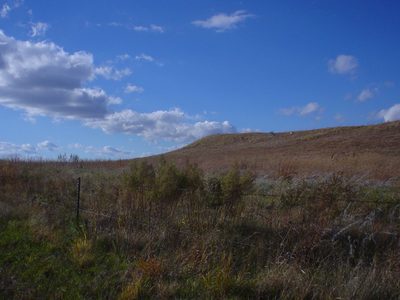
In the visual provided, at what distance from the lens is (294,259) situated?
296 inches

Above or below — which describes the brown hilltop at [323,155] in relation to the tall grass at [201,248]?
above

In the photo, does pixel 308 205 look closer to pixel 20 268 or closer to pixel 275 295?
pixel 275 295

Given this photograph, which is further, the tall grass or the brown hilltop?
the brown hilltop

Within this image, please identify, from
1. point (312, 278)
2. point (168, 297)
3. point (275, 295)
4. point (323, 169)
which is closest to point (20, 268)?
point (168, 297)

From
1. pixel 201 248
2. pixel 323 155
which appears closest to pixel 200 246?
pixel 201 248

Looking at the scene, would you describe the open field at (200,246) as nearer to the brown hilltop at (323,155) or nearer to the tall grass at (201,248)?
the tall grass at (201,248)

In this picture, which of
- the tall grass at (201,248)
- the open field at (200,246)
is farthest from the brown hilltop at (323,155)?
the tall grass at (201,248)

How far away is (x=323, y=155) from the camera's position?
38.8 meters

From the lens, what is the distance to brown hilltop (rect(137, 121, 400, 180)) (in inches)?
1014

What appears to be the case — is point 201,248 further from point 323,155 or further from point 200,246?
point 323,155

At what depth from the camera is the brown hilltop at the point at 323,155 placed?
84.5 feet

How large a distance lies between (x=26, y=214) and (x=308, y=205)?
6.52 meters

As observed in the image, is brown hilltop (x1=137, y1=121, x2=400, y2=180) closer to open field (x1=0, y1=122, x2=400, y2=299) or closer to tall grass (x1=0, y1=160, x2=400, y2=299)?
open field (x1=0, y1=122, x2=400, y2=299)

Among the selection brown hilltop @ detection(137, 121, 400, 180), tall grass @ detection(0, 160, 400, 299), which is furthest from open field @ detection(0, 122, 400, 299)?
brown hilltop @ detection(137, 121, 400, 180)
